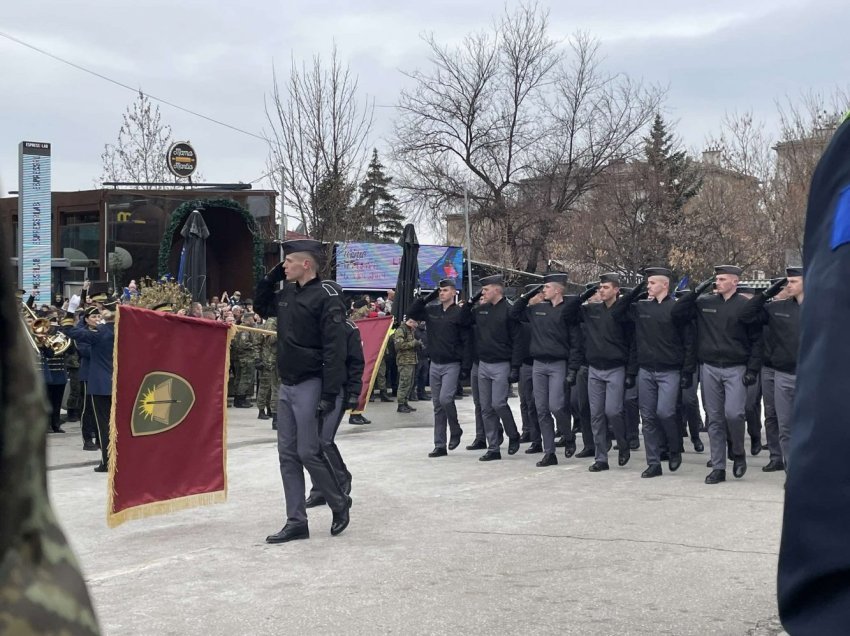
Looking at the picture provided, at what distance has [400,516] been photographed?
8.88 meters

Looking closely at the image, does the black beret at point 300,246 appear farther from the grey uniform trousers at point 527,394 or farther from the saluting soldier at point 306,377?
the grey uniform trousers at point 527,394

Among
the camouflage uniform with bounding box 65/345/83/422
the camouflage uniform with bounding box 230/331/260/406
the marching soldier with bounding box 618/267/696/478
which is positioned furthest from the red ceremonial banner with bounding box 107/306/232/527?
the camouflage uniform with bounding box 230/331/260/406

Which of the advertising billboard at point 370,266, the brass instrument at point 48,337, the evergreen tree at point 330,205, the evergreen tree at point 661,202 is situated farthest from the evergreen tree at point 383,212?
the brass instrument at point 48,337

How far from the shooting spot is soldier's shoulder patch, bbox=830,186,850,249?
1178 mm

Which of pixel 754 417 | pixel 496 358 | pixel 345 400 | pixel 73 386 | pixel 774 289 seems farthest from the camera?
pixel 73 386

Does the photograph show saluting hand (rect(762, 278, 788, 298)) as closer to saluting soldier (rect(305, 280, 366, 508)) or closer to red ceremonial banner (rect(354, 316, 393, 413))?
saluting soldier (rect(305, 280, 366, 508))

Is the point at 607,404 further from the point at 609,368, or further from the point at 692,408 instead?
the point at 692,408

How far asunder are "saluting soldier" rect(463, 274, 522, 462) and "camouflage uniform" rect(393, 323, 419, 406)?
18.0 feet

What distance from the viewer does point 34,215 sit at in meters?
18.1

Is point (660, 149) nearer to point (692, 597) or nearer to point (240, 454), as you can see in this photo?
point (240, 454)

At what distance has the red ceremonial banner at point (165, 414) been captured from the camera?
802cm

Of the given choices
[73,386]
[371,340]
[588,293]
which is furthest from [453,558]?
[73,386]

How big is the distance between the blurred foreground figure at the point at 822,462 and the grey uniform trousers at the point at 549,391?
1151 cm

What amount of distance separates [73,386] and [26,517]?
50.2 feet
